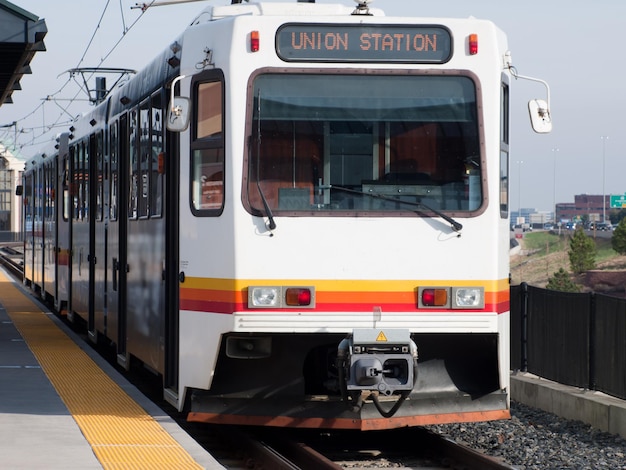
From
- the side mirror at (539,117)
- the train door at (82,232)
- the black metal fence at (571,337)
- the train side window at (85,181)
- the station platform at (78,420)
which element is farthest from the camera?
the train side window at (85,181)

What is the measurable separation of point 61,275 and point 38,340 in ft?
11.9

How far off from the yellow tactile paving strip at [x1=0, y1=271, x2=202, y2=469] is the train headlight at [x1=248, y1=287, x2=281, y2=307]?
3.67ft

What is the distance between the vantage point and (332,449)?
1047cm

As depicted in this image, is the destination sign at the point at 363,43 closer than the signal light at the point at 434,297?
No

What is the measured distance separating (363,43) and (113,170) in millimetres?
4972

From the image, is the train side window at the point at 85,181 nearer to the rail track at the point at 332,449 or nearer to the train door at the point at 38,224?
the rail track at the point at 332,449

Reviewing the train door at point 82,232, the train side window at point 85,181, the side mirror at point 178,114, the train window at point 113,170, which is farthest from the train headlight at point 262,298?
the train side window at point 85,181

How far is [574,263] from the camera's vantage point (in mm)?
103062

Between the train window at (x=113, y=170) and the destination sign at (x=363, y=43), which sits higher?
the destination sign at (x=363, y=43)

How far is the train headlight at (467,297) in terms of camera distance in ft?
30.1

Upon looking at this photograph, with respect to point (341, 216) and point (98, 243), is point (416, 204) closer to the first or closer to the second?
point (341, 216)

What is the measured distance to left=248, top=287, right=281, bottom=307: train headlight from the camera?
9.05 metres

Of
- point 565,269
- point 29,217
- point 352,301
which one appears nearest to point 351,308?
point 352,301

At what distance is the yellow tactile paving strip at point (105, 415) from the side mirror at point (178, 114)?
2.21 m
